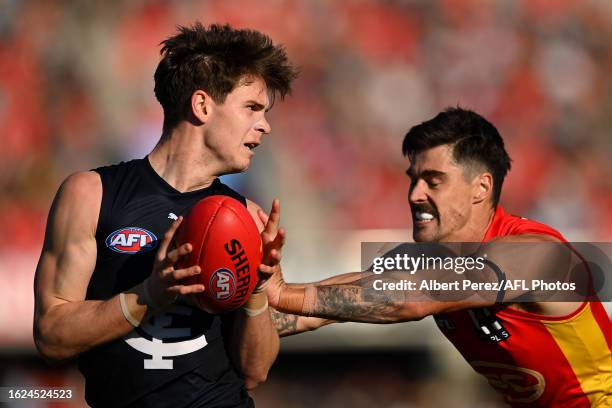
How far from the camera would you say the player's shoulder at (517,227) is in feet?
13.7

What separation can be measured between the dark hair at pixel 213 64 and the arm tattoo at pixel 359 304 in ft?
3.66

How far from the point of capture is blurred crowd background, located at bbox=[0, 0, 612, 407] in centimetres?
784

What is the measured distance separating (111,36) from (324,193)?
2.86m

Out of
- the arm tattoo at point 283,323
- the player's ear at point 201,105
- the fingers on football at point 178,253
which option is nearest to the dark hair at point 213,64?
the player's ear at point 201,105

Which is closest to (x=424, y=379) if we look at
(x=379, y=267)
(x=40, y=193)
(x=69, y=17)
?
(x=379, y=267)

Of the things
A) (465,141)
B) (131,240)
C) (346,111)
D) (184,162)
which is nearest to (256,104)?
(184,162)

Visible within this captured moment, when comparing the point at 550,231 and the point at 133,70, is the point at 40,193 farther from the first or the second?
the point at 550,231

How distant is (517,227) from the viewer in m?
4.25

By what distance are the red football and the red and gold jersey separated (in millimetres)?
1505

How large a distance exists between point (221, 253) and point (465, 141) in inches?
80.3

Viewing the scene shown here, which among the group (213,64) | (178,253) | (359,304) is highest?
(213,64)

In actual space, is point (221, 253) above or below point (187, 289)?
above

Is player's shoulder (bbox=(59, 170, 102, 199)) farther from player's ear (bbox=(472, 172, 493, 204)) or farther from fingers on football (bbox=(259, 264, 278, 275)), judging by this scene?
player's ear (bbox=(472, 172, 493, 204))

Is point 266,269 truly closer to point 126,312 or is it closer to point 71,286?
point 126,312
